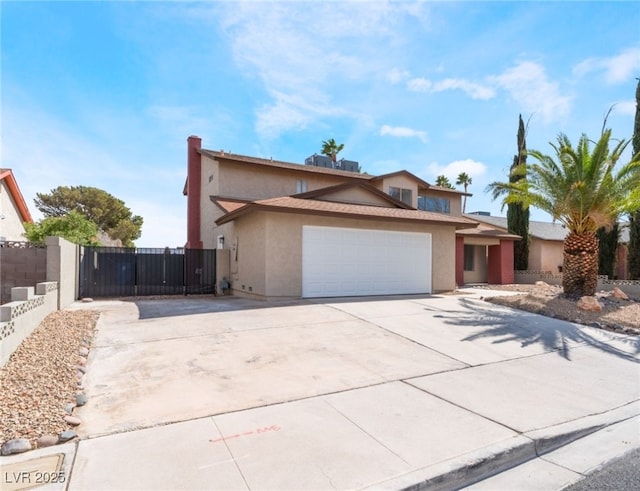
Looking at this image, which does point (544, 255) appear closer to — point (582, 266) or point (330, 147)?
point (582, 266)

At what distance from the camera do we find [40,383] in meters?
4.95

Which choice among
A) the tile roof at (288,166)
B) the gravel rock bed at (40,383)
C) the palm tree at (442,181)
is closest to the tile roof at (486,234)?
the tile roof at (288,166)

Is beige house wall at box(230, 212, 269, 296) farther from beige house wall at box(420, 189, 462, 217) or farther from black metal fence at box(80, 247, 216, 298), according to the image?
beige house wall at box(420, 189, 462, 217)

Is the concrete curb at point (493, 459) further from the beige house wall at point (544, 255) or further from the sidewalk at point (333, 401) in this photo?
the beige house wall at point (544, 255)

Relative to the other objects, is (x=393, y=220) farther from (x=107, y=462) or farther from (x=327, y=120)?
(x=107, y=462)

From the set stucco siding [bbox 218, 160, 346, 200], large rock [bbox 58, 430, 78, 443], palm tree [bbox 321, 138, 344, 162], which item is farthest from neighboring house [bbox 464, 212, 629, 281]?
large rock [bbox 58, 430, 78, 443]

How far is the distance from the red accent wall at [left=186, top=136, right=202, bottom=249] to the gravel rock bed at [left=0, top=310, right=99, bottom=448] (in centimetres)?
1415

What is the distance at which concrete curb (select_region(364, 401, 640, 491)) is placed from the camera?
324cm

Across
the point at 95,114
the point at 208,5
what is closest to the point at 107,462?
the point at 208,5

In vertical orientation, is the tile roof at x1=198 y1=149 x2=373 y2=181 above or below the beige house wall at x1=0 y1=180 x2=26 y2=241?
above

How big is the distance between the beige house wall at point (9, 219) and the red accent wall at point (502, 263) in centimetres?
2852

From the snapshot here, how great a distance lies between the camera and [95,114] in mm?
13406

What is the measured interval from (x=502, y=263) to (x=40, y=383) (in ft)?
78.6

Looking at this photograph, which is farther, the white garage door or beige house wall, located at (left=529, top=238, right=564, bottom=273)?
beige house wall, located at (left=529, top=238, right=564, bottom=273)
